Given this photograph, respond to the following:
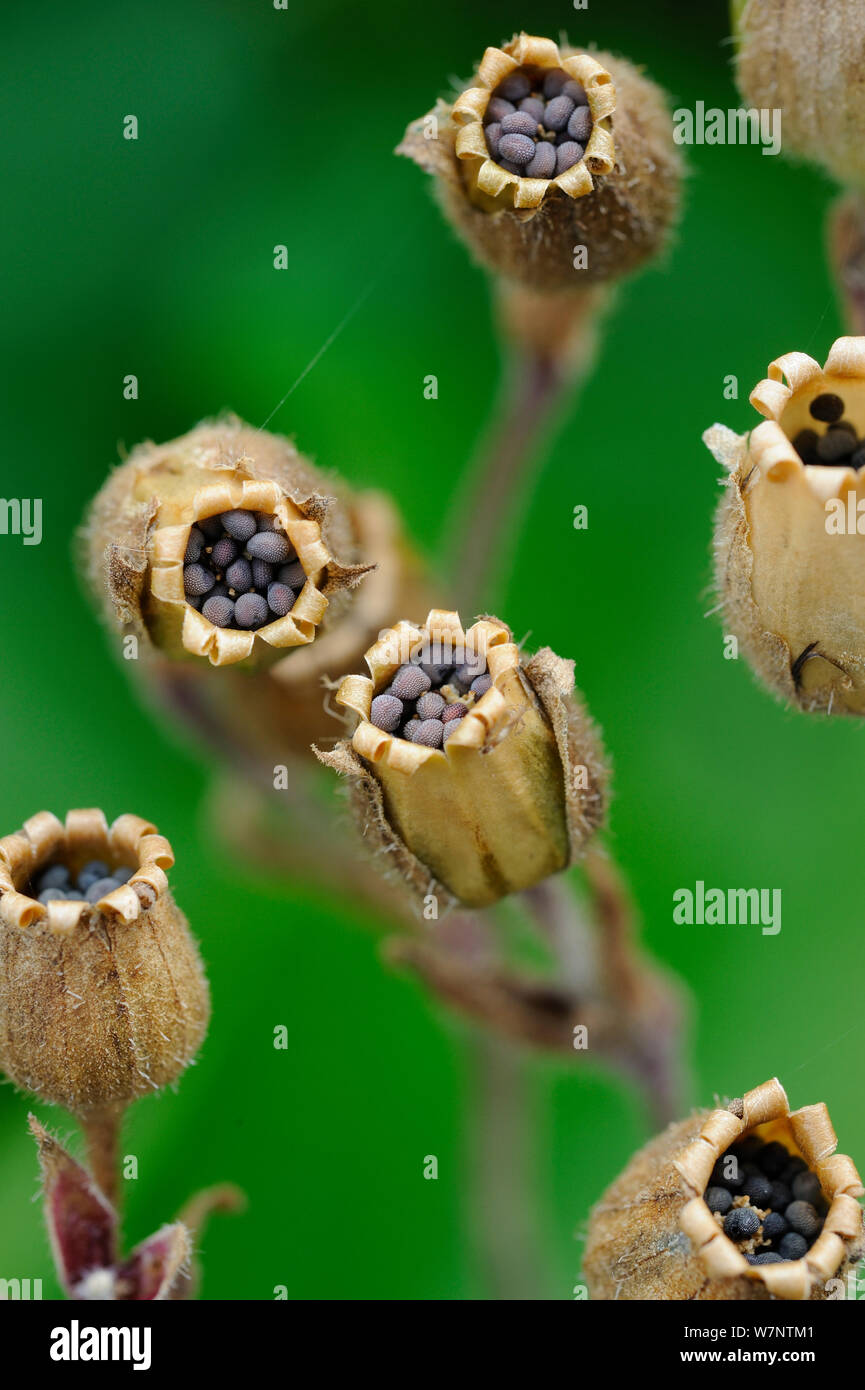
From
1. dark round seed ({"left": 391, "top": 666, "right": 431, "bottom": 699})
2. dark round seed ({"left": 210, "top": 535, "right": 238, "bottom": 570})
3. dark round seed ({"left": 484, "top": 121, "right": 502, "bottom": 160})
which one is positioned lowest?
dark round seed ({"left": 391, "top": 666, "right": 431, "bottom": 699})

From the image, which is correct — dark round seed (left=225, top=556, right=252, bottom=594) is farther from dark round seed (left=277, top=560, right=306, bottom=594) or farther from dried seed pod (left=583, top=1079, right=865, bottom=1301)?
dried seed pod (left=583, top=1079, right=865, bottom=1301)

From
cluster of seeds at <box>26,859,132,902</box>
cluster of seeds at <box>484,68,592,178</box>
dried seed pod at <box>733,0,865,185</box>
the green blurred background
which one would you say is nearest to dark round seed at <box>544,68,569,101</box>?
cluster of seeds at <box>484,68,592,178</box>

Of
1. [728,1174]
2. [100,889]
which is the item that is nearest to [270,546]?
[100,889]

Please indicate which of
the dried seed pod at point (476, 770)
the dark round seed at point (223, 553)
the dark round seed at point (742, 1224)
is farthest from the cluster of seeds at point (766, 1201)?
the dark round seed at point (223, 553)

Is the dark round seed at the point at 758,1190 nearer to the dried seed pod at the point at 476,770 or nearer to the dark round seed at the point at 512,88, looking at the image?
the dried seed pod at the point at 476,770

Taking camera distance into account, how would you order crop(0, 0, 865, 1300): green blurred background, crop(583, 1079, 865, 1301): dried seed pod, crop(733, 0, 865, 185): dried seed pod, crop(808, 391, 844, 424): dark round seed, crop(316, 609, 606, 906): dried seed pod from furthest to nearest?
crop(0, 0, 865, 1300): green blurred background → crop(733, 0, 865, 185): dried seed pod → crop(808, 391, 844, 424): dark round seed → crop(316, 609, 606, 906): dried seed pod → crop(583, 1079, 865, 1301): dried seed pod

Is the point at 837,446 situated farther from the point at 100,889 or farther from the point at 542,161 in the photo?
the point at 100,889

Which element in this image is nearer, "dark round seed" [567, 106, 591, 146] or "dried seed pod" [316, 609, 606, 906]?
"dried seed pod" [316, 609, 606, 906]
